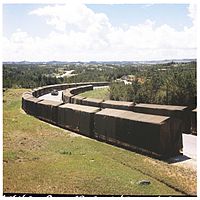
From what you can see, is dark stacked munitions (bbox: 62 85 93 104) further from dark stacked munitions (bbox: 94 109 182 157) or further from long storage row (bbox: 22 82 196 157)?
dark stacked munitions (bbox: 94 109 182 157)

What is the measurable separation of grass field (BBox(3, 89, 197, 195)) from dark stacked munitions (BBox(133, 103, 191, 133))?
69.4 inches

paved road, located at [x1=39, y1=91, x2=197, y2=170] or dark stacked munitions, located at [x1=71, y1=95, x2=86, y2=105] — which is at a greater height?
dark stacked munitions, located at [x1=71, y1=95, x2=86, y2=105]

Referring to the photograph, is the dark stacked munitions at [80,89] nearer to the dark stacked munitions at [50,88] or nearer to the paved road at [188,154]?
the dark stacked munitions at [50,88]

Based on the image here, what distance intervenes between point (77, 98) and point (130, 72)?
5.03 meters

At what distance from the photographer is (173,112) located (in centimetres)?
1102

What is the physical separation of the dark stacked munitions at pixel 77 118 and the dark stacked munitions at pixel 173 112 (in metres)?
1.58

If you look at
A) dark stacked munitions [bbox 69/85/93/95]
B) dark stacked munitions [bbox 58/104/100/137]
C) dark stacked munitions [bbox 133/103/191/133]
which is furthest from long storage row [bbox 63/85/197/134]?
dark stacked munitions [bbox 69/85/93/95]

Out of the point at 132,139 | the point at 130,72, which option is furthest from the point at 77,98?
the point at 132,139

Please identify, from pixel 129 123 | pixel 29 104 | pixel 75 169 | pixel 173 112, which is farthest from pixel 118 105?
pixel 75 169

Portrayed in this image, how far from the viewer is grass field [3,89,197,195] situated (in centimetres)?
805

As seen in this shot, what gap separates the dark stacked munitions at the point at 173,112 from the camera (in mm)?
10773

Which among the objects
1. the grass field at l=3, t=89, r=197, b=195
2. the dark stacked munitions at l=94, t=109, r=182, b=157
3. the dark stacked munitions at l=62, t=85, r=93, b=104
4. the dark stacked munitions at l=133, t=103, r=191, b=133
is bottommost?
the grass field at l=3, t=89, r=197, b=195

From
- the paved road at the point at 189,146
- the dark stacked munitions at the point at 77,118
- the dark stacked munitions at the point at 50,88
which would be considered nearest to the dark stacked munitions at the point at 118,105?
the dark stacked munitions at the point at 77,118

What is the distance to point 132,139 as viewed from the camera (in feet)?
34.7
